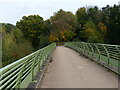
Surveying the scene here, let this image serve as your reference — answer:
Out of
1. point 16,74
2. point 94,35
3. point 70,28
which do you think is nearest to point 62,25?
point 70,28

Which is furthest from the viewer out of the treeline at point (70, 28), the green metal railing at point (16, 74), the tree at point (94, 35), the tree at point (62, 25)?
the tree at point (62, 25)

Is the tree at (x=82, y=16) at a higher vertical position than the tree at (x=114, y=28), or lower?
higher

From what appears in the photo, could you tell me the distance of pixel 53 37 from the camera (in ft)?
171

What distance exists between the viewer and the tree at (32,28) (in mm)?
47969

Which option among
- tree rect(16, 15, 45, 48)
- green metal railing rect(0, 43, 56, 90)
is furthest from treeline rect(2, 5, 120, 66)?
green metal railing rect(0, 43, 56, 90)

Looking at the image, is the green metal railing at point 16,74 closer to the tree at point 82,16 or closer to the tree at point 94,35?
the tree at point 94,35

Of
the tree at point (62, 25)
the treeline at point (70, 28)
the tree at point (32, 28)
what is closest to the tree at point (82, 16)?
the treeline at point (70, 28)

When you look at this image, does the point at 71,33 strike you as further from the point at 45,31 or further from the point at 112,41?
the point at 112,41

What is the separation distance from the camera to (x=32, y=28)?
160 feet

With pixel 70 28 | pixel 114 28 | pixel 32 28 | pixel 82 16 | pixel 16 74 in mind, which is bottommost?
pixel 16 74

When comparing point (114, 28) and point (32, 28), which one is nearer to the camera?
point (114, 28)

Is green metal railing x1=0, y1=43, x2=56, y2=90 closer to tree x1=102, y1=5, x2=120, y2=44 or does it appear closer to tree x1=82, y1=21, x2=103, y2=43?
tree x1=102, y1=5, x2=120, y2=44

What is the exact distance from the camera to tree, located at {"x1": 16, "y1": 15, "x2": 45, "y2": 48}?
1889 inches

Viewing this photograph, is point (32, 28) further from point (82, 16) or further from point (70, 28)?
point (82, 16)
